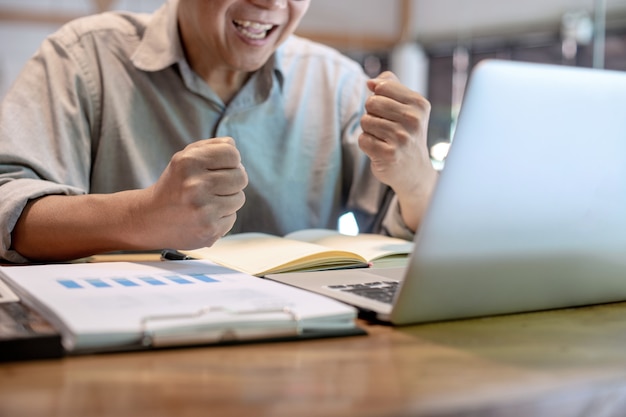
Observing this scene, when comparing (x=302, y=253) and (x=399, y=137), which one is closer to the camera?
(x=302, y=253)

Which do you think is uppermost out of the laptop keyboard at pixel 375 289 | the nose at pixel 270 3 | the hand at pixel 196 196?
the nose at pixel 270 3

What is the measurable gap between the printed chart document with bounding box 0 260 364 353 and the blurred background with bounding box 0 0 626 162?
468 cm

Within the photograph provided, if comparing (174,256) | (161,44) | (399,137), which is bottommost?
(174,256)

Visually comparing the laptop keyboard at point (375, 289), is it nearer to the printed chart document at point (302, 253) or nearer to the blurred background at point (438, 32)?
the printed chart document at point (302, 253)

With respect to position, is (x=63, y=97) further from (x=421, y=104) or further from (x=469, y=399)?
(x=469, y=399)

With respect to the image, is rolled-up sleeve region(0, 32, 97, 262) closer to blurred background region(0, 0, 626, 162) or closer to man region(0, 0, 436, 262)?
man region(0, 0, 436, 262)

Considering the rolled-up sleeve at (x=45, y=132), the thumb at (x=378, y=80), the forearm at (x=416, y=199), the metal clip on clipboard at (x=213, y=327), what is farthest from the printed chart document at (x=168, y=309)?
the forearm at (x=416, y=199)

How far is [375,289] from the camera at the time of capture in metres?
0.82

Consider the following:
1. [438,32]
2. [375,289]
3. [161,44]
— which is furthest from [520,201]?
[438,32]

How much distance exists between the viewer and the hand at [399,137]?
3.54 ft

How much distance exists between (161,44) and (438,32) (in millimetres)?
5139

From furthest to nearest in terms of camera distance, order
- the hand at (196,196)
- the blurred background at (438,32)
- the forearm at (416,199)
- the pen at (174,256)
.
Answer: the blurred background at (438,32)
the forearm at (416,199)
the pen at (174,256)
the hand at (196,196)

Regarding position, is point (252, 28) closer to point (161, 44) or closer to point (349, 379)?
point (161, 44)

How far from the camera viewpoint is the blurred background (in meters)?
5.21
